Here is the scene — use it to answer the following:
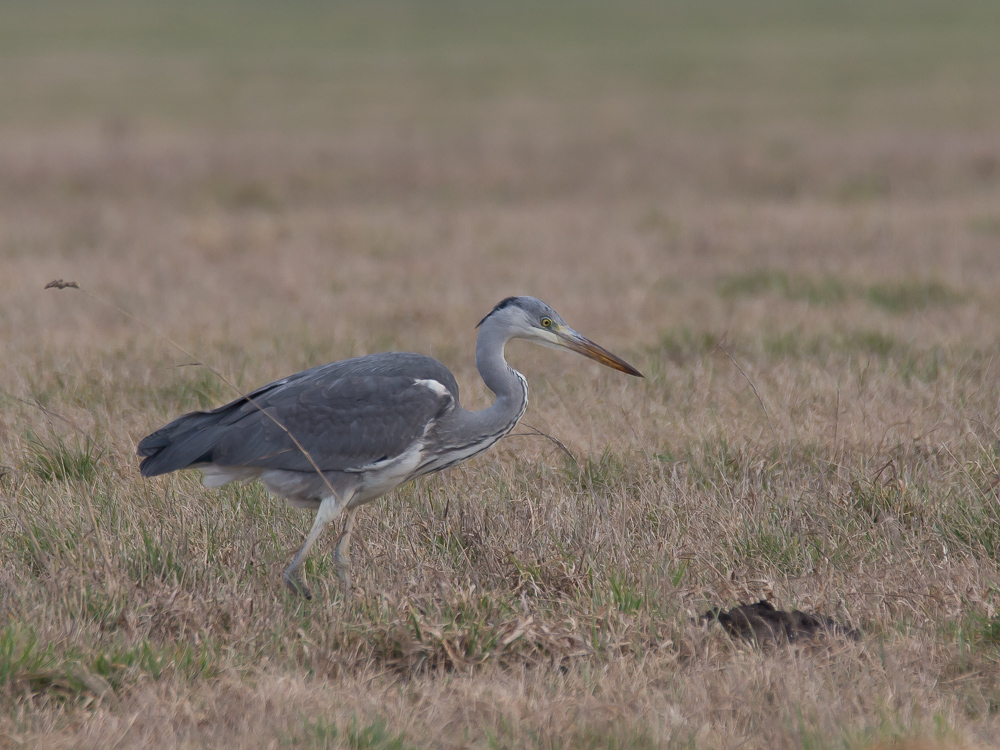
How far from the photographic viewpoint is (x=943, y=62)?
3497cm

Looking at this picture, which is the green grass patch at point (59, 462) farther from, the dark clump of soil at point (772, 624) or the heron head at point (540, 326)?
the dark clump of soil at point (772, 624)

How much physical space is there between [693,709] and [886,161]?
52.5 feet

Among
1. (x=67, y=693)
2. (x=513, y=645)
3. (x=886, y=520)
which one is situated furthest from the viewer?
(x=886, y=520)

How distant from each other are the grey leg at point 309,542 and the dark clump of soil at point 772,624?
59.4 inches

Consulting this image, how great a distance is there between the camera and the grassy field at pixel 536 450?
3.35 m

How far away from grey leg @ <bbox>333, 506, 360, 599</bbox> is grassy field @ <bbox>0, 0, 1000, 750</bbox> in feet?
0.21

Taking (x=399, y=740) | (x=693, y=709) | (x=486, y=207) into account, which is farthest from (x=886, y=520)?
(x=486, y=207)

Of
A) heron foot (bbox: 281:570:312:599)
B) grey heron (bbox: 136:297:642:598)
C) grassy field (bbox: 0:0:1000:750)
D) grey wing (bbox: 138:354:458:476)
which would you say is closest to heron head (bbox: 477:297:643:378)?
grey heron (bbox: 136:297:642:598)

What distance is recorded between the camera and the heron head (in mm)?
4906

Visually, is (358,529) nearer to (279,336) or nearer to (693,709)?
(693,709)

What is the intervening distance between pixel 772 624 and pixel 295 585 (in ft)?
5.69

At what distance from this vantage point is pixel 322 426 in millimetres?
4594

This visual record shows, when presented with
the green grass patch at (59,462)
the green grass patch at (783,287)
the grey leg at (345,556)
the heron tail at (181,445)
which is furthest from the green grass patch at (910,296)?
the green grass patch at (59,462)

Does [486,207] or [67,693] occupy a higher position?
[67,693]
